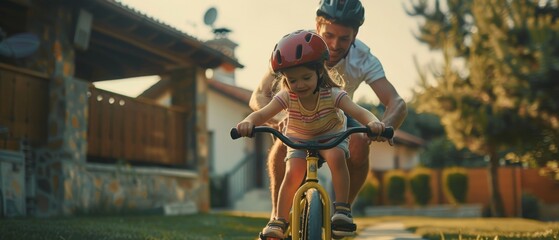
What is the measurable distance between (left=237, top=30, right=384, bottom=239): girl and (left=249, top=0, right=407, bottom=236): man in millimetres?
432

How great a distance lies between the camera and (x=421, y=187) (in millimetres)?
27016

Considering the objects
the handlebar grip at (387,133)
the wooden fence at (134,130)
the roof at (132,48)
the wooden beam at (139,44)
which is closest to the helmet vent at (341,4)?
the handlebar grip at (387,133)

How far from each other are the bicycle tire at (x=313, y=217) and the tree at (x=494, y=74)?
1163 cm

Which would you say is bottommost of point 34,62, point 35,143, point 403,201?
point 403,201

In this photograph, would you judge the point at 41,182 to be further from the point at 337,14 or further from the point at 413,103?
the point at 413,103

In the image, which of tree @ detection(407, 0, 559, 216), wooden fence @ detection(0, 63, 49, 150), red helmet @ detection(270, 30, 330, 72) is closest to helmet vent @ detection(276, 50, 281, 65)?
red helmet @ detection(270, 30, 330, 72)

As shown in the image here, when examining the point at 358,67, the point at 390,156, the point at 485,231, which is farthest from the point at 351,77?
the point at 390,156

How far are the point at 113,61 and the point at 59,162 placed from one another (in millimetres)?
5087

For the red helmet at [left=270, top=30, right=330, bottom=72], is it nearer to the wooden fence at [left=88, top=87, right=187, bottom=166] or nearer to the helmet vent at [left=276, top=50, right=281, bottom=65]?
the helmet vent at [left=276, top=50, right=281, bottom=65]

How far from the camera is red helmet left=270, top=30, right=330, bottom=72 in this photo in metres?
3.78

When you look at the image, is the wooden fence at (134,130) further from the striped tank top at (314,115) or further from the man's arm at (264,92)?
the striped tank top at (314,115)

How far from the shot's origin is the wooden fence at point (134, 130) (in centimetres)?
1194

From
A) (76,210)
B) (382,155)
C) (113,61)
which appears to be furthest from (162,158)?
(382,155)

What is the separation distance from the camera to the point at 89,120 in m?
11.7
